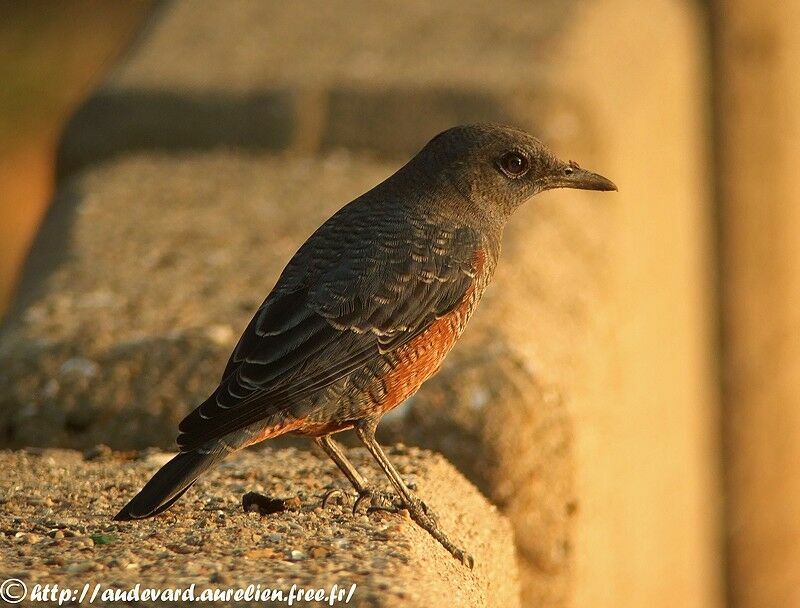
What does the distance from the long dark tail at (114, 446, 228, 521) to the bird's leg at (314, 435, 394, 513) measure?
51cm

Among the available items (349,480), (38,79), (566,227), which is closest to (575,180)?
(349,480)

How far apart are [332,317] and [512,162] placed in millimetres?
1095

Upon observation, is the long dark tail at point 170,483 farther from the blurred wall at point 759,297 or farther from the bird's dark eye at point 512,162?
the blurred wall at point 759,297

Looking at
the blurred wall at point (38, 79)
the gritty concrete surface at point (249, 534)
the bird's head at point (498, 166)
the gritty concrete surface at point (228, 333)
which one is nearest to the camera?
the gritty concrete surface at point (249, 534)

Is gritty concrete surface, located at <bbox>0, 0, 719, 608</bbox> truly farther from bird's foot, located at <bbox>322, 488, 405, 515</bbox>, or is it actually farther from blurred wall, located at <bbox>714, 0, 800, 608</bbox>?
bird's foot, located at <bbox>322, 488, 405, 515</bbox>

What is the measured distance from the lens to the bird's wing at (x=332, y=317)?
466 centimetres

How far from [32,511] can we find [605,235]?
3.77 meters

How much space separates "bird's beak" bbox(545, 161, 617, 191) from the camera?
224 inches

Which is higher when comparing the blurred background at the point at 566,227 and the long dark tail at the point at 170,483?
the blurred background at the point at 566,227

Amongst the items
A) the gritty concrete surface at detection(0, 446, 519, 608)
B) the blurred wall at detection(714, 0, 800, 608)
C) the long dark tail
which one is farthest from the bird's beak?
the blurred wall at detection(714, 0, 800, 608)

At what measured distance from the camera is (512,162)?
18.5 ft

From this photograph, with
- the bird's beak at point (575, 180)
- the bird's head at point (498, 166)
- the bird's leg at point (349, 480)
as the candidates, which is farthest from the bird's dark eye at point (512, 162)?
the bird's leg at point (349, 480)

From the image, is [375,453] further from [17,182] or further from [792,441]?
[17,182]

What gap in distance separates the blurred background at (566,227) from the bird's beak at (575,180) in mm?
727
